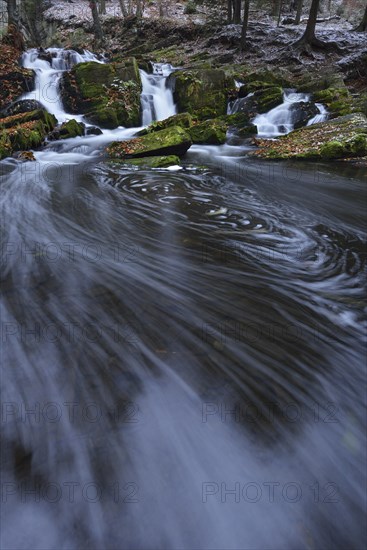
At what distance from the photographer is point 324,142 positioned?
33.7 ft

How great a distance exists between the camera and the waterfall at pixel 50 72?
46.0ft

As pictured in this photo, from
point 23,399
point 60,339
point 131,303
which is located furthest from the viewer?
point 131,303

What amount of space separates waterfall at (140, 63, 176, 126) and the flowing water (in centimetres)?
1214

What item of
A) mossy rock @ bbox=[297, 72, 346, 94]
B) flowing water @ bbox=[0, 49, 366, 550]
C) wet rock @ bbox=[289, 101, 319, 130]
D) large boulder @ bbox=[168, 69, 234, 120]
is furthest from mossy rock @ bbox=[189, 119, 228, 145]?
flowing water @ bbox=[0, 49, 366, 550]

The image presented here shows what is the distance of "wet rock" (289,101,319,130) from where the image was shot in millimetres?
13406

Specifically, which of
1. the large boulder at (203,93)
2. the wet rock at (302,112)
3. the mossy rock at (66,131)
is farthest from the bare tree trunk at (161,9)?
the mossy rock at (66,131)

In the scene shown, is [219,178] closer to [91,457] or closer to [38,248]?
[38,248]

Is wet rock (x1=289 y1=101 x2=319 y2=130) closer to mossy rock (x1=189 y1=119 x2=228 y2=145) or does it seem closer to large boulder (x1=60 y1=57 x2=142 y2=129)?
mossy rock (x1=189 y1=119 x2=228 y2=145)

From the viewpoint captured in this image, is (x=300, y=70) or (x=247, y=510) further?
(x=300, y=70)

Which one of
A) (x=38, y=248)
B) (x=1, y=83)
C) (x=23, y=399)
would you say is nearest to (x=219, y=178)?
(x=38, y=248)

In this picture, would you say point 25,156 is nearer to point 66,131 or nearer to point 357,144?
point 66,131

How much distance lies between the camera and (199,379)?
7.25 ft

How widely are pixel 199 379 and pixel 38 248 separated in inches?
126

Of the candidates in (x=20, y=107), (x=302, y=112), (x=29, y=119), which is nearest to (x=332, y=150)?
(x=302, y=112)
